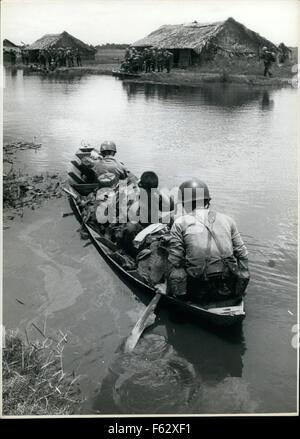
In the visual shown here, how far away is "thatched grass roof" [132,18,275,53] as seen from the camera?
34.7 meters

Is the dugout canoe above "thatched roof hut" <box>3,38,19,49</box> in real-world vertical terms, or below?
below

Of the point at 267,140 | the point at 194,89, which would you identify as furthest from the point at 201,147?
the point at 194,89

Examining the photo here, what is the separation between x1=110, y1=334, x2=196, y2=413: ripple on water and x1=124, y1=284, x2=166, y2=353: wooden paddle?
0.12 m

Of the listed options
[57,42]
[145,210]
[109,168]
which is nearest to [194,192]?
[145,210]

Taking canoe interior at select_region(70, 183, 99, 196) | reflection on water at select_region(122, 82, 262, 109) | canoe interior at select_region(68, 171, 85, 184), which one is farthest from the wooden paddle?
reflection on water at select_region(122, 82, 262, 109)

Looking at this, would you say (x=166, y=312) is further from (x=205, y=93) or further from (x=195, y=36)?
(x=195, y=36)

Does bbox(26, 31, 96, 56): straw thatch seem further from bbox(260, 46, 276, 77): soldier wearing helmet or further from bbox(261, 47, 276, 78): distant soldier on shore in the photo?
bbox(261, 47, 276, 78): distant soldier on shore

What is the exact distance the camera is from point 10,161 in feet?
44.8

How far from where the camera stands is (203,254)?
5613mm

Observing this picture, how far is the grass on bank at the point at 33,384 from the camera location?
4.40 metres

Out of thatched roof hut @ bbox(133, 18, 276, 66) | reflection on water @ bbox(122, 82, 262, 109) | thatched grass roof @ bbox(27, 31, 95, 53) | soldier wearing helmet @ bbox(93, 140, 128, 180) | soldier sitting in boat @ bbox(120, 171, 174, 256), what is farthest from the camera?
thatched grass roof @ bbox(27, 31, 95, 53)

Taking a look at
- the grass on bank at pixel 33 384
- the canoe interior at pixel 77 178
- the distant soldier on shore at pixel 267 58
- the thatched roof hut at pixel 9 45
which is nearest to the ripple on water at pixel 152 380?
the grass on bank at pixel 33 384

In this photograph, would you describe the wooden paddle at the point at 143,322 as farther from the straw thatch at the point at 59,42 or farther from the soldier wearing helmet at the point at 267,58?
the straw thatch at the point at 59,42

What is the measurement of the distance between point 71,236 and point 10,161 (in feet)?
18.5
